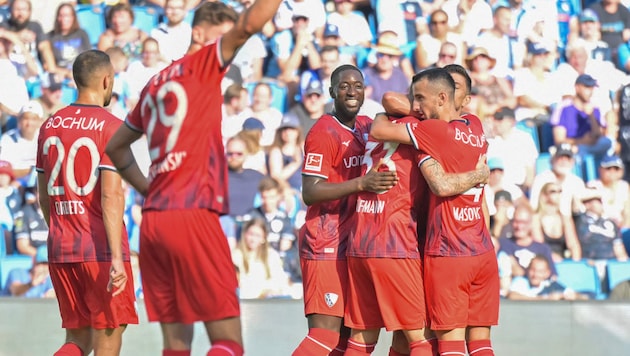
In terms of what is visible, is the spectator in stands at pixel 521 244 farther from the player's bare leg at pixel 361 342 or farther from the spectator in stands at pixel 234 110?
the player's bare leg at pixel 361 342

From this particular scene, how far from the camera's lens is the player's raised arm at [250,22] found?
448 cm

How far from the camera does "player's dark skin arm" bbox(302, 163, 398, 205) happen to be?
6047mm

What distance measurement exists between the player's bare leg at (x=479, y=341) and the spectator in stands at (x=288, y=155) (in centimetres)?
414

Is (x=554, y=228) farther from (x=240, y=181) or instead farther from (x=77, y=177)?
(x=77, y=177)

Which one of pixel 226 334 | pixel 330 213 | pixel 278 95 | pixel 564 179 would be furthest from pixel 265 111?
pixel 226 334

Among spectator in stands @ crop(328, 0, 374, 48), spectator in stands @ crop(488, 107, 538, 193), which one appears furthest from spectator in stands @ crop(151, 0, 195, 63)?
spectator in stands @ crop(488, 107, 538, 193)

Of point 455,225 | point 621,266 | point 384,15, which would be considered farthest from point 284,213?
point 455,225

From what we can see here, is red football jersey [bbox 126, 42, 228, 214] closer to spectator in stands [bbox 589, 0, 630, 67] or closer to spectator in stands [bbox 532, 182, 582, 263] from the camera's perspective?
spectator in stands [bbox 532, 182, 582, 263]

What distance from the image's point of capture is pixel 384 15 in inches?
420

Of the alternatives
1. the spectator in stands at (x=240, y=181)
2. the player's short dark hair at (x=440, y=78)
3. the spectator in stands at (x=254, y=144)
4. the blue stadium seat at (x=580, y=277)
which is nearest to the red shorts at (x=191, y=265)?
the player's short dark hair at (x=440, y=78)

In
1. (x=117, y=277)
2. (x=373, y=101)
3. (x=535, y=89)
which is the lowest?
(x=117, y=277)

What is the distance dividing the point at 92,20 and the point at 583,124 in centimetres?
563

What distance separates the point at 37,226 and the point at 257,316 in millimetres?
2629

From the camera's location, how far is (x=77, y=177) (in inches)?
245
